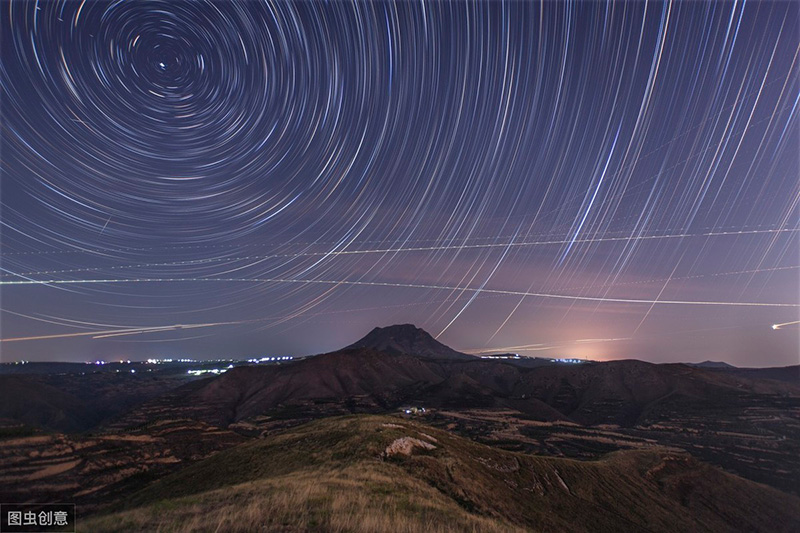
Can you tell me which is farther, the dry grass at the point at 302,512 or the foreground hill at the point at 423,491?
the foreground hill at the point at 423,491

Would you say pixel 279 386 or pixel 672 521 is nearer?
pixel 672 521

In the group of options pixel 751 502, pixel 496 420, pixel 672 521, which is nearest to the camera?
pixel 672 521

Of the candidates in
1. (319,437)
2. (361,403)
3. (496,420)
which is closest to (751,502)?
(319,437)

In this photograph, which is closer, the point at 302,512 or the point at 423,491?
the point at 302,512

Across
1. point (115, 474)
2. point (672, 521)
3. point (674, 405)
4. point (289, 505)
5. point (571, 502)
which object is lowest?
point (674, 405)

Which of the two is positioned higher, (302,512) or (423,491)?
(302,512)

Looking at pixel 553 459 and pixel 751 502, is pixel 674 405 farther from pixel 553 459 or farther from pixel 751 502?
pixel 553 459

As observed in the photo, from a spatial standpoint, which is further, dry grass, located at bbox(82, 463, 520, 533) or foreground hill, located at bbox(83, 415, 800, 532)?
foreground hill, located at bbox(83, 415, 800, 532)

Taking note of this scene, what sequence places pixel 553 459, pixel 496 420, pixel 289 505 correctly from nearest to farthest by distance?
pixel 289 505
pixel 553 459
pixel 496 420
